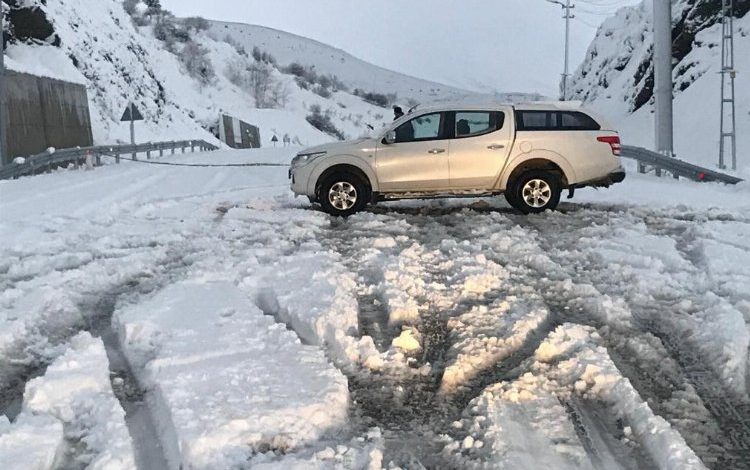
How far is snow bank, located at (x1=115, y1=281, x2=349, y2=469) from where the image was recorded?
3625mm

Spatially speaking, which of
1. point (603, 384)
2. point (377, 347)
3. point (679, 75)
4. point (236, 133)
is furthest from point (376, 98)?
point (603, 384)

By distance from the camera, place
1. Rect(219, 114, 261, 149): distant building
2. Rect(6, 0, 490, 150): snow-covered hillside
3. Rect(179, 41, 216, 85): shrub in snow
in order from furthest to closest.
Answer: Rect(179, 41, 216, 85): shrub in snow → Rect(219, 114, 261, 149): distant building → Rect(6, 0, 490, 150): snow-covered hillside

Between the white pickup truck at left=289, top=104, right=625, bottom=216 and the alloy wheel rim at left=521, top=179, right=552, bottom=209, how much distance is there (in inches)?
0.6

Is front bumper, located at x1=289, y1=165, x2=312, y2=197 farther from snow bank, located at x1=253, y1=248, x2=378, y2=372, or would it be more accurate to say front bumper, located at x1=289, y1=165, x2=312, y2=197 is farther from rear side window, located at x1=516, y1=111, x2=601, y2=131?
snow bank, located at x1=253, y1=248, x2=378, y2=372

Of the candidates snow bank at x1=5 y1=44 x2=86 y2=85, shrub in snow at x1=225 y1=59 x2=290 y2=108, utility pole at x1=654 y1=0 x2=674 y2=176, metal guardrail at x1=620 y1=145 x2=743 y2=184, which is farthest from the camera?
shrub in snow at x1=225 y1=59 x2=290 y2=108

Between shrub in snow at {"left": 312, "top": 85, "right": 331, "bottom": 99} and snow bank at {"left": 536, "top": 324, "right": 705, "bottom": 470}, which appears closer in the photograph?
snow bank at {"left": 536, "top": 324, "right": 705, "bottom": 470}

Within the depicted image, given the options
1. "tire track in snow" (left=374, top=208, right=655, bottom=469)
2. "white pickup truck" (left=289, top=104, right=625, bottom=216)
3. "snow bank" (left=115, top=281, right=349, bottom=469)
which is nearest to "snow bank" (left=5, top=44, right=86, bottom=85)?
"white pickup truck" (left=289, top=104, right=625, bottom=216)

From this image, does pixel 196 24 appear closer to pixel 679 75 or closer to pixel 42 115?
pixel 42 115

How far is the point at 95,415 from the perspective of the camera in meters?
3.93

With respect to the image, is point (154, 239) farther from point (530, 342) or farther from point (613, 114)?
point (613, 114)

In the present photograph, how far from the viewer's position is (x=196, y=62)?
89.4m

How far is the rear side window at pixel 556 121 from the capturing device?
439 inches

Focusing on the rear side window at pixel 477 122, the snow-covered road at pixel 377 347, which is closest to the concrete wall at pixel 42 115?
the rear side window at pixel 477 122

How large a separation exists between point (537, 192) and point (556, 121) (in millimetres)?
1196
